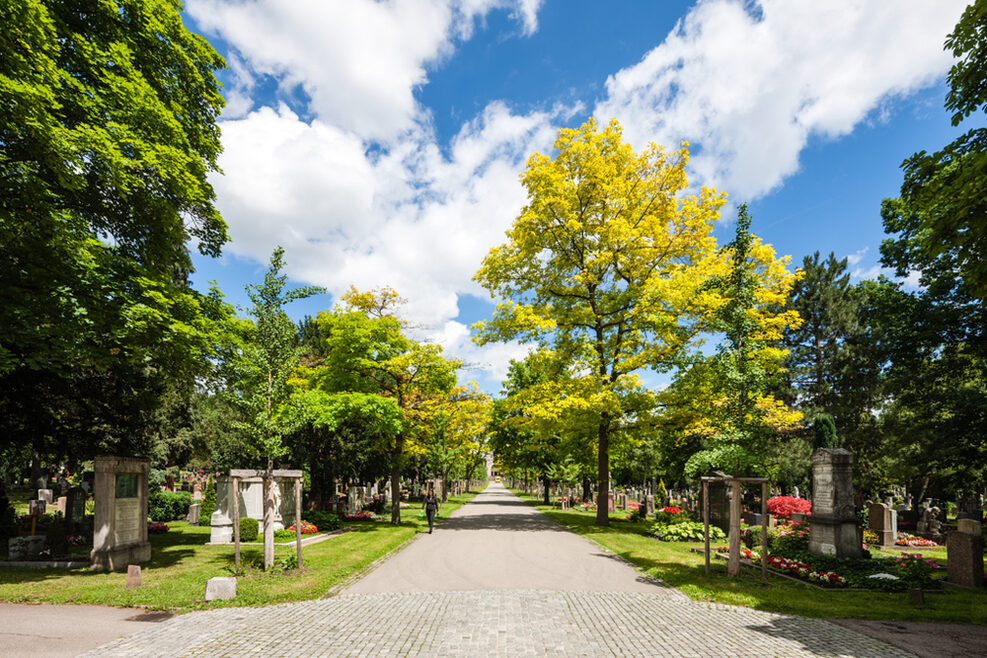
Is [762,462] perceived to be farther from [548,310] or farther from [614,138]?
[614,138]

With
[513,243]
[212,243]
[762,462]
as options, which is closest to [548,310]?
[513,243]

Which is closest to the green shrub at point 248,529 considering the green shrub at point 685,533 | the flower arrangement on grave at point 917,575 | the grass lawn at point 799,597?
the grass lawn at point 799,597

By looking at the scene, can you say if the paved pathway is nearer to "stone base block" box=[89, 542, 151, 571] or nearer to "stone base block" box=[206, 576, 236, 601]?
"stone base block" box=[206, 576, 236, 601]

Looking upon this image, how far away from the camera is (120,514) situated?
12.7m

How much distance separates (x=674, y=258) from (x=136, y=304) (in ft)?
62.3

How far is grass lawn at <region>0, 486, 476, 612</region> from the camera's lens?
9.08 m

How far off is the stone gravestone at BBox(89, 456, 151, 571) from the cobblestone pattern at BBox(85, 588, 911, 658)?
19.4ft

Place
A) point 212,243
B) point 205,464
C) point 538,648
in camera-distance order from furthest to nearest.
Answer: point 205,464
point 212,243
point 538,648

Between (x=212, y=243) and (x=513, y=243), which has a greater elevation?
(x=513, y=243)

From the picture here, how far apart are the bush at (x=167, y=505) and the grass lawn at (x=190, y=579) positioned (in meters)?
8.89

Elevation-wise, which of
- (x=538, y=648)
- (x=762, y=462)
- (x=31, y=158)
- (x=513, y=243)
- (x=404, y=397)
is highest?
(x=513, y=243)

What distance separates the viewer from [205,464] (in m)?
36.2

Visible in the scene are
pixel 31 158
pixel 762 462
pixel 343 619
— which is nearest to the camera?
pixel 343 619

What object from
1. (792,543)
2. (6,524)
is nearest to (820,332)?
(792,543)
